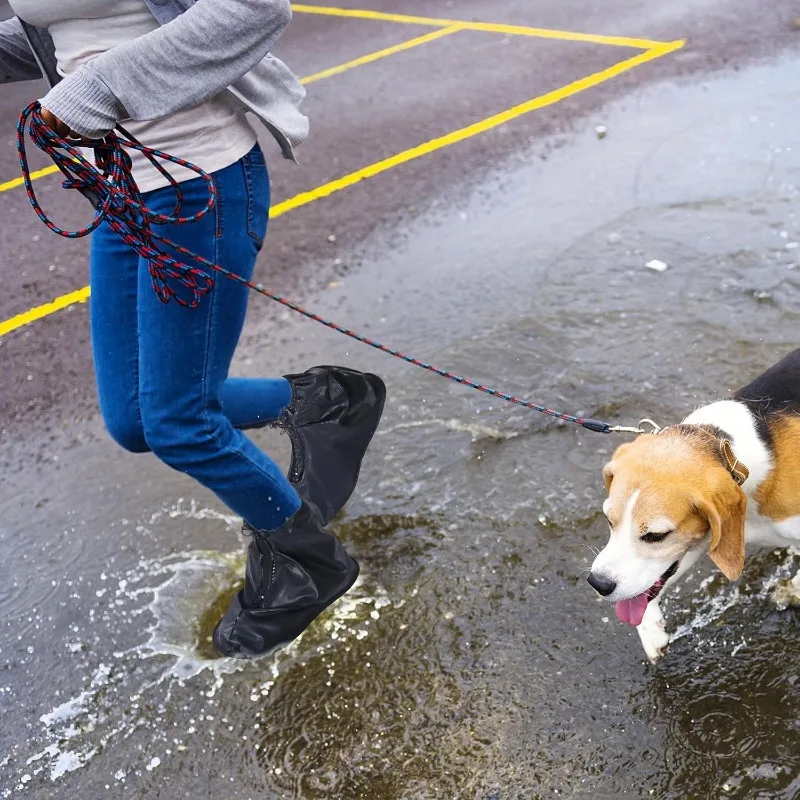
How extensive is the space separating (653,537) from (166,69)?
5.94 ft

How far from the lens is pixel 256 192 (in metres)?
2.74

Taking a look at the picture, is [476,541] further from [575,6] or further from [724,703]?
[575,6]

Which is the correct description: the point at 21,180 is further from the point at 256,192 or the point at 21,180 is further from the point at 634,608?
the point at 634,608

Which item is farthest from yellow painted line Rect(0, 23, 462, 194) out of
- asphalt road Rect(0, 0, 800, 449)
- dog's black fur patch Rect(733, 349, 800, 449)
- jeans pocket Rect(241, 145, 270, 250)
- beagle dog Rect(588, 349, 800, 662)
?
beagle dog Rect(588, 349, 800, 662)

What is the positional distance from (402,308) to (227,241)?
2.41 metres

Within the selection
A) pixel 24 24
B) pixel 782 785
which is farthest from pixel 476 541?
pixel 24 24

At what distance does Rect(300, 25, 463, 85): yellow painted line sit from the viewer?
27.7 feet

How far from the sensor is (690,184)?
18.7 feet

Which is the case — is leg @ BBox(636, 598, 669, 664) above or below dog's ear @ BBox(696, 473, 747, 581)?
below

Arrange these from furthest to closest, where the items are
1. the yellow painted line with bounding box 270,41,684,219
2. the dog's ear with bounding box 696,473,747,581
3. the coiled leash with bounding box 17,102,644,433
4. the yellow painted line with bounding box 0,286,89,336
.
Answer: the yellow painted line with bounding box 270,41,684,219
the yellow painted line with bounding box 0,286,89,336
the dog's ear with bounding box 696,473,747,581
the coiled leash with bounding box 17,102,644,433

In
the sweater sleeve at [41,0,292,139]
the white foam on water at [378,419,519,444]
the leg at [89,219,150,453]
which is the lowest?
the white foam on water at [378,419,519,444]

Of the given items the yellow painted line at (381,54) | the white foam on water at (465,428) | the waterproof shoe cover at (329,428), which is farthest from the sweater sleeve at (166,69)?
the yellow painted line at (381,54)

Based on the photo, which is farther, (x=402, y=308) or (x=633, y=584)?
(x=402, y=308)

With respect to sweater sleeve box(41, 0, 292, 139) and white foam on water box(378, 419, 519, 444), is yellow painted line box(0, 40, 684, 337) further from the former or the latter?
sweater sleeve box(41, 0, 292, 139)
